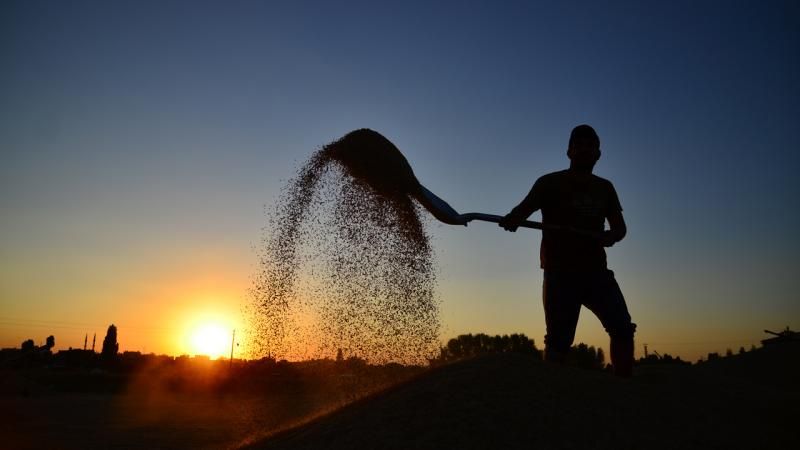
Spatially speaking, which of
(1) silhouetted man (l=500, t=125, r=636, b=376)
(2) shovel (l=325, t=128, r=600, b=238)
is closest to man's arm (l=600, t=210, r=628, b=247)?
(1) silhouetted man (l=500, t=125, r=636, b=376)

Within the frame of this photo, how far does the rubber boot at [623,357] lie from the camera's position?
363 cm

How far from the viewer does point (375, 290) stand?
489cm

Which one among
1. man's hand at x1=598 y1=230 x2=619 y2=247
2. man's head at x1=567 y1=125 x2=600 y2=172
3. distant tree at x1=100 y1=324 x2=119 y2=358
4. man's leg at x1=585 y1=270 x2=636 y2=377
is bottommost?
distant tree at x1=100 y1=324 x2=119 y2=358

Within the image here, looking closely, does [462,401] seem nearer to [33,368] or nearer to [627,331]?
[627,331]

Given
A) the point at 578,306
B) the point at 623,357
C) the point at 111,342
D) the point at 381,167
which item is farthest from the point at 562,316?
the point at 111,342

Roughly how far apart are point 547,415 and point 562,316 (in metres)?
1.21

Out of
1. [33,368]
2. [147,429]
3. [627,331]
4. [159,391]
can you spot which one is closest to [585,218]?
[627,331]

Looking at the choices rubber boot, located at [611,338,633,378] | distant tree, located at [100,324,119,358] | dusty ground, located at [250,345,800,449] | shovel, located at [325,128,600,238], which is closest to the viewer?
dusty ground, located at [250,345,800,449]

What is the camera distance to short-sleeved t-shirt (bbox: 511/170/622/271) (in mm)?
3802

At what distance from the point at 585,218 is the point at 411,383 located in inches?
68.5

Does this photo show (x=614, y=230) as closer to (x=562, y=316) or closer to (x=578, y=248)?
(x=578, y=248)

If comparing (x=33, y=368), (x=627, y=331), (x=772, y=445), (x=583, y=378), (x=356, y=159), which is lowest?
(x=33, y=368)

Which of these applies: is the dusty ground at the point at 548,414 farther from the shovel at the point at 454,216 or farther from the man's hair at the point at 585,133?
the man's hair at the point at 585,133

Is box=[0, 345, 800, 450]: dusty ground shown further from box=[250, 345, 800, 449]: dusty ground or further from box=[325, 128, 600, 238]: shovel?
box=[325, 128, 600, 238]: shovel
